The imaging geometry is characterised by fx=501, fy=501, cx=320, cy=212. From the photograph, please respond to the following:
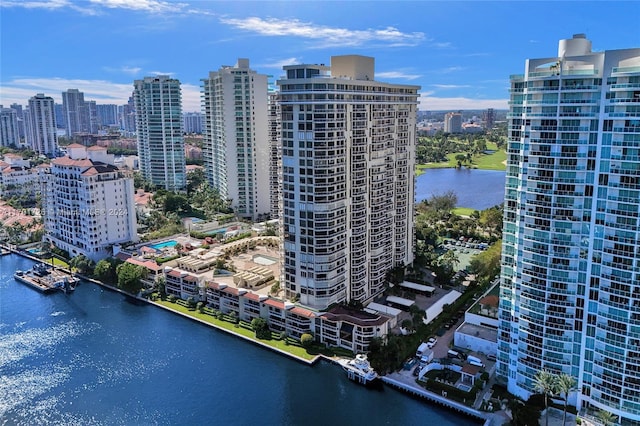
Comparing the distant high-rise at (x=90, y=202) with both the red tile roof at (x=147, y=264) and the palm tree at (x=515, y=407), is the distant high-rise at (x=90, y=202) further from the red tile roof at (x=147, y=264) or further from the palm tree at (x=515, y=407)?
the palm tree at (x=515, y=407)

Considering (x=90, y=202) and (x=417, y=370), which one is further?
(x=90, y=202)

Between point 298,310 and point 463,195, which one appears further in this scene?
point 463,195

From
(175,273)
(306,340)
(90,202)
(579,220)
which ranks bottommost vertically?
(306,340)

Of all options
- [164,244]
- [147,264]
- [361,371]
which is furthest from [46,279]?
[361,371]

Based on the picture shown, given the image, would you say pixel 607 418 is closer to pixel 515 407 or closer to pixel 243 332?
pixel 515 407

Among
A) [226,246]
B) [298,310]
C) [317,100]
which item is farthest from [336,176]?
[226,246]

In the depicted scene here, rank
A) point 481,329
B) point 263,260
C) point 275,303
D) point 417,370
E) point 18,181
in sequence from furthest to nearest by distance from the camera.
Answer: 1. point 18,181
2. point 263,260
3. point 275,303
4. point 481,329
5. point 417,370

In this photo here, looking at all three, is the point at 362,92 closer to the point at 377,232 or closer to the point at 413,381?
the point at 377,232
